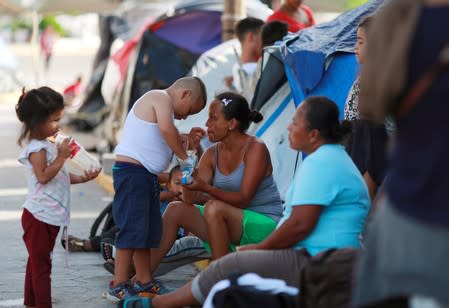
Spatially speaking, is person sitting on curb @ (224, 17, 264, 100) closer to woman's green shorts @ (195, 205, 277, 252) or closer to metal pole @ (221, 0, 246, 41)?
metal pole @ (221, 0, 246, 41)

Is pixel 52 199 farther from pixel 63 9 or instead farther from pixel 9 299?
pixel 63 9

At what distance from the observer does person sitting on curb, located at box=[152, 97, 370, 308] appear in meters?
4.99

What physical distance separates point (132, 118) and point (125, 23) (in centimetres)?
1205

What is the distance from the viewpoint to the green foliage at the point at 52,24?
50237 mm

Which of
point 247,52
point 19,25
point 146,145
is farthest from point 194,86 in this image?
point 19,25

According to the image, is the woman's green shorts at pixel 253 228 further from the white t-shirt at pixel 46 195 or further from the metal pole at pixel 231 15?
the metal pole at pixel 231 15

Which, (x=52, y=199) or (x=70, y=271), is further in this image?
(x=70, y=271)

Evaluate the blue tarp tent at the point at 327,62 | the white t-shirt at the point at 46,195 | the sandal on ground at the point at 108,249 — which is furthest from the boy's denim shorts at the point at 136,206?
the blue tarp tent at the point at 327,62

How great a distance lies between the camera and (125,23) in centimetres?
1830

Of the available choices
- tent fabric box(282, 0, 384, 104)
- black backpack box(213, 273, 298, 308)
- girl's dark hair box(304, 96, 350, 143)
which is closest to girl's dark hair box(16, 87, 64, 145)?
girl's dark hair box(304, 96, 350, 143)

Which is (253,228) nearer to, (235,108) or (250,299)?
(235,108)

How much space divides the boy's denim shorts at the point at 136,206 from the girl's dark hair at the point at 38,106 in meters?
0.61

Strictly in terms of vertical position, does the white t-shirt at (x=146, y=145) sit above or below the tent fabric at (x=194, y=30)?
above

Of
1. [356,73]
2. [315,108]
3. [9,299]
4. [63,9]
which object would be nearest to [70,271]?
[9,299]
